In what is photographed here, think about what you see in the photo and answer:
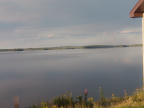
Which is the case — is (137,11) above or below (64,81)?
above

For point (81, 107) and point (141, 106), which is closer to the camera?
point (141, 106)

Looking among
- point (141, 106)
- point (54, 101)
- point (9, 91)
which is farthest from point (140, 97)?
point (9, 91)

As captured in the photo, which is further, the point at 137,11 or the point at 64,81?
the point at 64,81

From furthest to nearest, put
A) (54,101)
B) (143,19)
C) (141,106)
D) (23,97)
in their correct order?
(23,97), (143,19), (54,101), (141,106)

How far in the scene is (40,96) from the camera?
10484 mm

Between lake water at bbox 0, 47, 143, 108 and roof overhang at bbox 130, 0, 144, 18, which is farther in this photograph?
lake water at bbox 0, 47, 143, 108

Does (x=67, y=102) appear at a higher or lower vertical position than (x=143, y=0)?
lower

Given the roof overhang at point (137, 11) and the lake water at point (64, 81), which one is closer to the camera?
the roof overhang at point (137, 11)

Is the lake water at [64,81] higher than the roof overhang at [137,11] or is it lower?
lower

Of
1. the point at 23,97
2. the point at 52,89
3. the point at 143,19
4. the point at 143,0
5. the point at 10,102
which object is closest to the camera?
the point at 143,0

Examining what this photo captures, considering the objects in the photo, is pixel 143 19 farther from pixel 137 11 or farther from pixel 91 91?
pixel 91 91

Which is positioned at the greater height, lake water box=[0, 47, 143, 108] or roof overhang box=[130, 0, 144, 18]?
roof overhang box=[130, 0, 144, 18]

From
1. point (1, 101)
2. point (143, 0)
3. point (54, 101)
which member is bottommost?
point (1, 101)

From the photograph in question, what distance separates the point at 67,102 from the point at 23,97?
5621 millimetres
